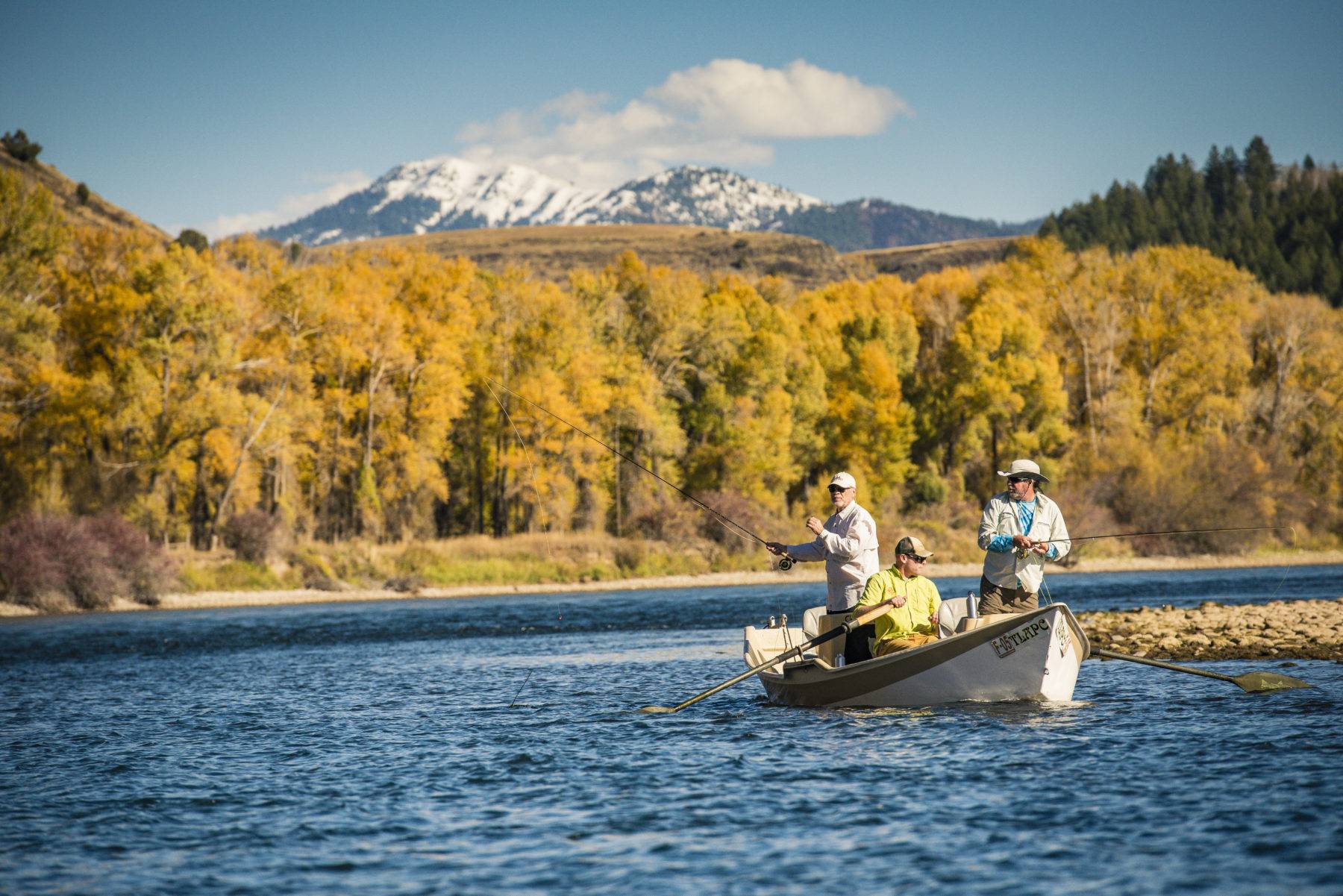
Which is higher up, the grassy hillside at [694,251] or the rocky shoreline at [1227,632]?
the grassy hillside at [694,251]

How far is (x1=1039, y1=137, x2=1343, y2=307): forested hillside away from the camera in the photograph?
130000 millimetres

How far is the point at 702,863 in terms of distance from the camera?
375 inches

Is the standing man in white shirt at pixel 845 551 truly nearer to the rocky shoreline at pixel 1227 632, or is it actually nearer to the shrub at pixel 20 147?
the rocky shoreline at pixel 1227 632

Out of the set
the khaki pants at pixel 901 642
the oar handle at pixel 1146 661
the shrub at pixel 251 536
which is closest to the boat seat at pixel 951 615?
the khaki pants at pixel 901 642

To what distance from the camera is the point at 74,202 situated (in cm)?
12575

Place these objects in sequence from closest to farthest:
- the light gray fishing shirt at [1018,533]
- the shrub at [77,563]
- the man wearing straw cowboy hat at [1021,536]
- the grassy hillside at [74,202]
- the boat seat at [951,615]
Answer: the man wearing straw cowboy hat at [1021,536], the light gray fishing shirt at [1018,533], the boat seat at [951,615], the shrub at [77,563], the grassy hillside at [74,202]

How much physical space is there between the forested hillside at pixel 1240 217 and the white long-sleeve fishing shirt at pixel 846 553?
117884 mm

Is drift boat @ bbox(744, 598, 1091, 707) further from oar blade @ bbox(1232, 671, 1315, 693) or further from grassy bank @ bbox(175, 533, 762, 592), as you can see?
grassy bank @ bbox(175, 533, 762, 592)

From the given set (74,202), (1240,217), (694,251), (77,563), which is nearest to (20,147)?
(74,202)

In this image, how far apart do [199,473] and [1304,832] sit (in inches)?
2031

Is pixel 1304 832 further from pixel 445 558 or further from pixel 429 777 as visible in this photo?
pixel 445 558

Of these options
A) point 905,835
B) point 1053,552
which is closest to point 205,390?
point 1053,552

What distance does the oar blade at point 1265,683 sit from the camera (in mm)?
16422

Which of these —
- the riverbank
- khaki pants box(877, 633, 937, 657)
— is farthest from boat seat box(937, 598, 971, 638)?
the riverbank
